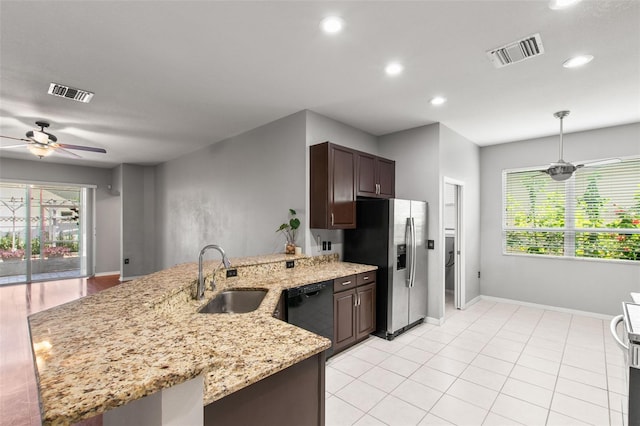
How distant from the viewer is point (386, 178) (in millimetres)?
4469

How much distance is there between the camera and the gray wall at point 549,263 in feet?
14.2

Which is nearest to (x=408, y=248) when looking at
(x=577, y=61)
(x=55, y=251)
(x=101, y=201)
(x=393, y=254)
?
(x=393, y=254)

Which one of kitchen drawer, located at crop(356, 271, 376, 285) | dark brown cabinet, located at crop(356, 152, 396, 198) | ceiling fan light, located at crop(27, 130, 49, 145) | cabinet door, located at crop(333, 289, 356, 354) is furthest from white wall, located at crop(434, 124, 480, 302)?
ceiling fan light, located at crop(27, 130, 49, 145)

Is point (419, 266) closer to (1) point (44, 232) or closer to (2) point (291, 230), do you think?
(2) point (291, 230)

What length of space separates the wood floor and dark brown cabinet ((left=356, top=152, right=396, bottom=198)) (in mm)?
3485

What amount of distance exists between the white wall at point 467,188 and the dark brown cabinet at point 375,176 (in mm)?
720

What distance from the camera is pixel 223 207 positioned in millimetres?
5301

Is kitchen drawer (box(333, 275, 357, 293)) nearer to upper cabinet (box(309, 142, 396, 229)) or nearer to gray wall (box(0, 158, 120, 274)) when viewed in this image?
upper cabinet (box(309, 142, 396, 229))

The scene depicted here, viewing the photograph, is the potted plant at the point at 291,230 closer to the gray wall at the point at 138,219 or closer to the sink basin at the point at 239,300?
the sink basin at the point at 239,300

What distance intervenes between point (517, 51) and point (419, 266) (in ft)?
8.62

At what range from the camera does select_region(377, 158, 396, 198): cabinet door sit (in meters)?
4.35

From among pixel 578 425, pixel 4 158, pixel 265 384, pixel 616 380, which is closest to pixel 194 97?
pixel 265 384

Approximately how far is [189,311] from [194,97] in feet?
8.32

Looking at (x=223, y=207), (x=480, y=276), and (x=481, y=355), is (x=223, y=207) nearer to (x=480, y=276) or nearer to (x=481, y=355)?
(x=481, y=355)
